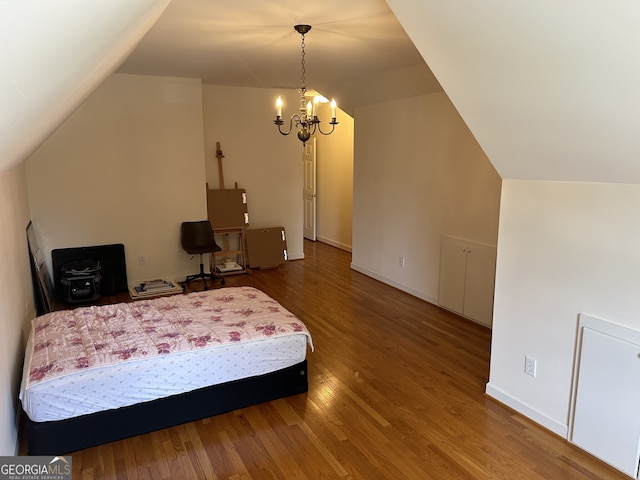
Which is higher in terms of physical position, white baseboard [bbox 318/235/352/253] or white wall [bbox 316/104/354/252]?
white wall [bbox 316/104/354/252]

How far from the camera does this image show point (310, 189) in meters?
8.66

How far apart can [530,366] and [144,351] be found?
240cm

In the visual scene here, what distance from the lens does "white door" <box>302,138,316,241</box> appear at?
8.46m

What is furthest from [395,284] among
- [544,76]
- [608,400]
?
[544,76]

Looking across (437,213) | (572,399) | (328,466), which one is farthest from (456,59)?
(437,213)

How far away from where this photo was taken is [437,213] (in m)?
4.78

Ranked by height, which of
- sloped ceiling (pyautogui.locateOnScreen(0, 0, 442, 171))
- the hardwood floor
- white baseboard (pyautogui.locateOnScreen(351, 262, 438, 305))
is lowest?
the hardwood floor

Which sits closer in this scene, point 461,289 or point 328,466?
point 328,466

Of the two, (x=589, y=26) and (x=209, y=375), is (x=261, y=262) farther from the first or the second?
(x=589, y=26)

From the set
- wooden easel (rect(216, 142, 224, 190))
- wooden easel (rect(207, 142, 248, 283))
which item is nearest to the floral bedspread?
wooden easel (rect(207, 142, 248, 283))

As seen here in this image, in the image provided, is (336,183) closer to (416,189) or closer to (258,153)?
(258,153)

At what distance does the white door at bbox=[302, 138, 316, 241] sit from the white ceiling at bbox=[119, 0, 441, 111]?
2726 mm

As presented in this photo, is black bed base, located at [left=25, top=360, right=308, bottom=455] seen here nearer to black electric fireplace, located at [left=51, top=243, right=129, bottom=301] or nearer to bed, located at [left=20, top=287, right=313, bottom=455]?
bed, located at [left=20, top=287, right=313, bottom=455]

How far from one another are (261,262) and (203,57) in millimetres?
3071
